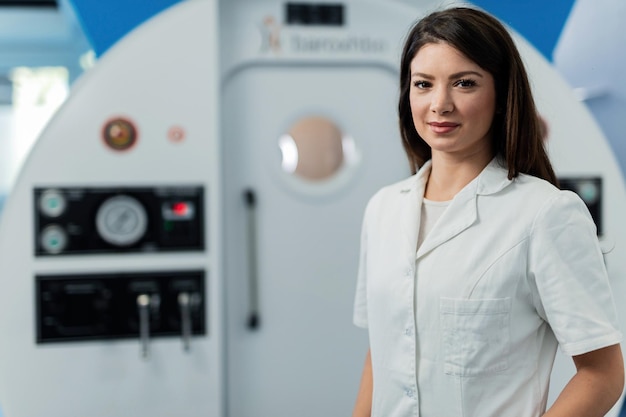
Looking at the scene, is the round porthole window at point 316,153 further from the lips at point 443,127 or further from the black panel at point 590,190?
the lips at point 443,127

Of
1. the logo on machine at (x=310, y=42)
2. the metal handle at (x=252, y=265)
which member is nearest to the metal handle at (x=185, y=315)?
the metal handle at (x=252, y=265)

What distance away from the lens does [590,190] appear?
293 centimetres

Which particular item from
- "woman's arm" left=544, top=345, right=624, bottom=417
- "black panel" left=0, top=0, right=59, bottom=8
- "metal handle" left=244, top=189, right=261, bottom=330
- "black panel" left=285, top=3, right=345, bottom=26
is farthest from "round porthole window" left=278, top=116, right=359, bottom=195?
"black panel" left=0, top=0, right=59, bottom=8

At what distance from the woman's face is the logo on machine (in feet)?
4.43

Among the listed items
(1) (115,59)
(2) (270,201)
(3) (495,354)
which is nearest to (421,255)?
(3) (495,354)

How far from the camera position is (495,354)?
1.41m

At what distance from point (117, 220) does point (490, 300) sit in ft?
5.25

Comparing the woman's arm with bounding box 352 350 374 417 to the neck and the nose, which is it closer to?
the neck

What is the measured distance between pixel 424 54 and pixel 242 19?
143cm

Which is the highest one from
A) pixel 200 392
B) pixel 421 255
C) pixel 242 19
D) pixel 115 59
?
pixel 242 19

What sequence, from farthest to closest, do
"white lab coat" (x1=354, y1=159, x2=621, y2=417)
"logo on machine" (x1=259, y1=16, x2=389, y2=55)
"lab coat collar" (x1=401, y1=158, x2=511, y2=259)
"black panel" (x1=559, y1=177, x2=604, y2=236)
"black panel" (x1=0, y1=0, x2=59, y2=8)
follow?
1. "black panel" (x1=0, y1=0, x2=59, y2=8)
2. "black panel" (x1=559, y1=177, x2=604, y2=236)
3. "logo on machine" (x1=259, y1=16, x2=389, y2=55)
4. "lab coat collar" (x1=401, y1=158, x2=511, y2=259)
5. "white lab coat" (x1=354, y1=159, x2=621, y2=417)

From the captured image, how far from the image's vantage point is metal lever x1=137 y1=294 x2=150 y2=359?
259 centimetres

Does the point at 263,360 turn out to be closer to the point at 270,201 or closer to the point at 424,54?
the point at 270,201

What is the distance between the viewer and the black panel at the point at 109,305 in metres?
2.55
